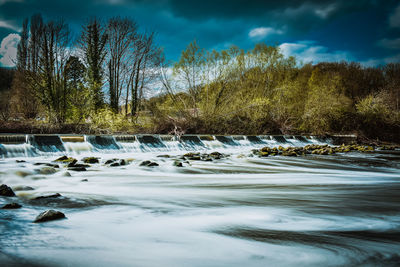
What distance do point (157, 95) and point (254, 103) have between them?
6.71m

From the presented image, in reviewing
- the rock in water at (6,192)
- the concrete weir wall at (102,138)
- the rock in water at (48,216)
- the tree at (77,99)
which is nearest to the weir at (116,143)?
the concrete weir wall at (102,138)

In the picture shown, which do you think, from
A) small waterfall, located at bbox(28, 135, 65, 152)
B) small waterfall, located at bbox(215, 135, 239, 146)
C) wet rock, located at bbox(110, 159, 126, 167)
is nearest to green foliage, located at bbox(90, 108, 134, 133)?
small waterfall, located at bbox(28, 135, 65, 152)

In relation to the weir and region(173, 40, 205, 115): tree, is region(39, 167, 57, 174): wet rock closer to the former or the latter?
the weir

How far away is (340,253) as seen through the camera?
6.37 ft

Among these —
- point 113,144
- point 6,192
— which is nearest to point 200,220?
point 6,192

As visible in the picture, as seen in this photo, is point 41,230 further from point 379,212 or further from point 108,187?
point 379,212

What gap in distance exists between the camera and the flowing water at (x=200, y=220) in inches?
72.9

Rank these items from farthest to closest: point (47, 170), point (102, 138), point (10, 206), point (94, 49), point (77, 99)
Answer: point (94, 49), point (77, 99), point (102, 138), point (47, 170), point (10, 206)

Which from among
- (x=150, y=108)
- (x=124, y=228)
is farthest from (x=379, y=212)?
(x=150, y=108)

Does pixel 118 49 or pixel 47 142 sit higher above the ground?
pixel 118 49

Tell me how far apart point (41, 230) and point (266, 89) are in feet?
70.6

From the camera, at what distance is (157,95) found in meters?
17.9

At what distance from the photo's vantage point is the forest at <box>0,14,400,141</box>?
1415cm

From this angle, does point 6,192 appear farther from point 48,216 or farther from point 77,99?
point 77,99
